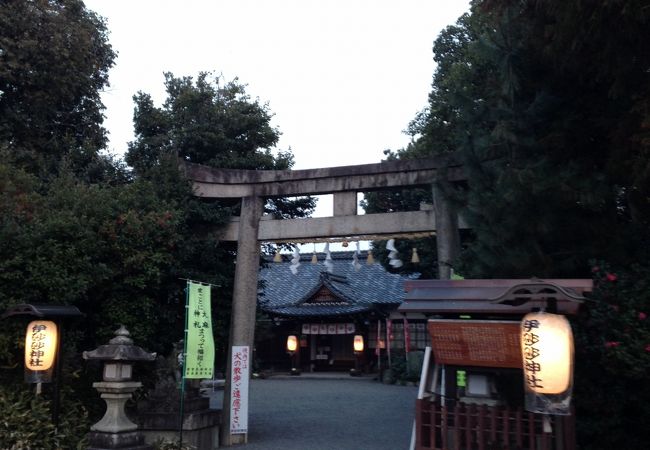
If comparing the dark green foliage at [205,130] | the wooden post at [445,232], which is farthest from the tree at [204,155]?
the wooden post at [445,232]

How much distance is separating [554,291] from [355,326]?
26296 millimetres

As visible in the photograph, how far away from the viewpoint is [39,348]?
8.70m

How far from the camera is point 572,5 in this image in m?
6.67

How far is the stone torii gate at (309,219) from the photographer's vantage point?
11.0 meters

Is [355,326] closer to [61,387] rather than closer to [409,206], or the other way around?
[409,206]

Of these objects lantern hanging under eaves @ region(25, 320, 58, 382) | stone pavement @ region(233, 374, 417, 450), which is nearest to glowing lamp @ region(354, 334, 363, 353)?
stone pavement @ region(233, 374, 417, 450)

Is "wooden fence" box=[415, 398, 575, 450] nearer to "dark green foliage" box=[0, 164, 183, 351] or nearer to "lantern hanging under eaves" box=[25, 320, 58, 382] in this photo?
"dark green foliage" box=[0, 164, 183, 351]

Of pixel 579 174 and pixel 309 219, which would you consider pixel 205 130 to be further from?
pixel 579 174

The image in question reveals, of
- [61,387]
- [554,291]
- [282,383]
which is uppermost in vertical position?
[554,291]

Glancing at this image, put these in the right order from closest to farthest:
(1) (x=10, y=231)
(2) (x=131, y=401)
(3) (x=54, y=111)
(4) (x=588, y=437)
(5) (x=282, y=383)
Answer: (4) (x=588, y=437), (1) (x=10, y=231), (2) (x=131, y=401), (3) (x=54, y=111), (5) (x=282, y=383)

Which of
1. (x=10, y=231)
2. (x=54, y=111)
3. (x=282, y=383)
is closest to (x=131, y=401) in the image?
(x=10, y=231)

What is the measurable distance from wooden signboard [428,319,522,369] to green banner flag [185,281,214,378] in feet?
13.9

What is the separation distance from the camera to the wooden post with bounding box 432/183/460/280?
1055 cm

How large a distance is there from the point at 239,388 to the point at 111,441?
10.8 ft
